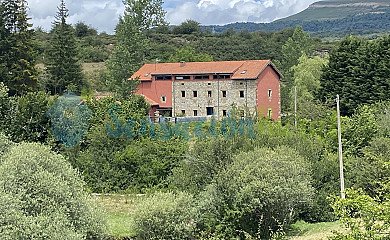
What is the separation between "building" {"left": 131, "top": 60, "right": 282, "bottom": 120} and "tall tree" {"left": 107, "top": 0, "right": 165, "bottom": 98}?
6.73ft

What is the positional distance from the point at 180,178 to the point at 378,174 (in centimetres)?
997

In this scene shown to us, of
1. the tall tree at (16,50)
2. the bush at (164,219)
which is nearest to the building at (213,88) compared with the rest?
the tall tree at (16,50)

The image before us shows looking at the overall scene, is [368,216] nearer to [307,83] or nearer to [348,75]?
[348,75]

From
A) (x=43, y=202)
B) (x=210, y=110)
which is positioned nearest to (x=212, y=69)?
(x=210, y=110)

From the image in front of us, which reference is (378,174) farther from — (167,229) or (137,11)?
(137,11)

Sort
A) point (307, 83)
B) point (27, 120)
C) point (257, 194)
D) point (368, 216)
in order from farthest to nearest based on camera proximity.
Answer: point (307, 83)
point (27, 120)
point (257, 194)
point (368, 216)

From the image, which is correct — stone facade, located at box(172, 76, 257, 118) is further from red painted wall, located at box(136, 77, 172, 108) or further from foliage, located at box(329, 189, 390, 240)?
foliage, located at box(329, 189, 390, 240)

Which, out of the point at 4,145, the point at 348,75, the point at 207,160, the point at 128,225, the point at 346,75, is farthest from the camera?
the point at 346,75

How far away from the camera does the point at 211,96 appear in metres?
46.0

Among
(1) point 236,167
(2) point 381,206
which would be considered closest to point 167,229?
(1) point 236,167

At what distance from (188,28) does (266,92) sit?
61.8m

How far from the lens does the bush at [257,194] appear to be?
2175 centimetres

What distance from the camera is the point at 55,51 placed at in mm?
49531

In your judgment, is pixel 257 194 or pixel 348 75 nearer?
pixel 257 194
